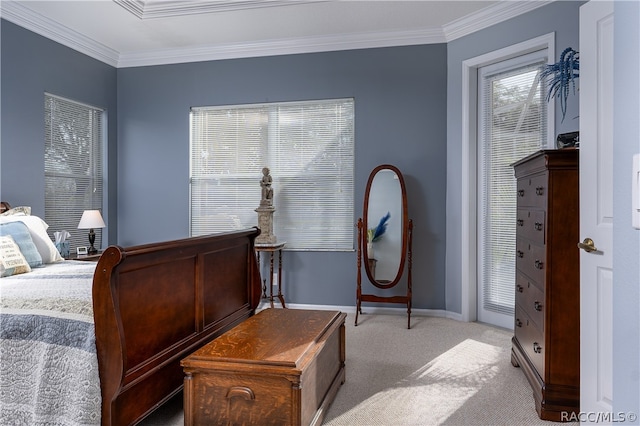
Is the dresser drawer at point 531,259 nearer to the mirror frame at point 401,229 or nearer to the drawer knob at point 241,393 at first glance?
the mirror frame at point 401,229

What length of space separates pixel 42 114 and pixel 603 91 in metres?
4.33

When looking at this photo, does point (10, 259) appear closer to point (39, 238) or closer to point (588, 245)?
point (39, 238)

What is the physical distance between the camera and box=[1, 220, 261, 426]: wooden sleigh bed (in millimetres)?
1761

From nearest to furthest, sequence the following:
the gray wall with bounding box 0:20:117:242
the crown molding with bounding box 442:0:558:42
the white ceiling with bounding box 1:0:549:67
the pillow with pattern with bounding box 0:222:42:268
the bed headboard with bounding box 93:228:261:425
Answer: the bed headboard with bounding box 93:228:261:425, the pillow with pattern with bounding box 0:222:42:268, the crown molding with bounding box 442:0:558:42, the gray wall with bounding box 0:20:117:242, the white ceiling with bounding box 1:0:549:67

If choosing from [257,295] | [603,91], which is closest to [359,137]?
[257,295]

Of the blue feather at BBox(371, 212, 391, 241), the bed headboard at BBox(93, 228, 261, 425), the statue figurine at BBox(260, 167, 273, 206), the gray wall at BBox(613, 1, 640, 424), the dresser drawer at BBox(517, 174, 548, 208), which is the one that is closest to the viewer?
the gray wall at BBox(613, 1, 640, 424)

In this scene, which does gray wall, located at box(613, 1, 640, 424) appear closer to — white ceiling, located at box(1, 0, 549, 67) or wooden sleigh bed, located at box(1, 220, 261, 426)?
wooden sleigh bed, located at box(1, 220, 261, 426)

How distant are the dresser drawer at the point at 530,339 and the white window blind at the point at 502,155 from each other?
117cm

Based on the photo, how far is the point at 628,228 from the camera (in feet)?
2.56

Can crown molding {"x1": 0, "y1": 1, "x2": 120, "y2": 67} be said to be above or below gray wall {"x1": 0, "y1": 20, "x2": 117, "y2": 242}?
above

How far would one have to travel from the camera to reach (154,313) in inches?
80.6

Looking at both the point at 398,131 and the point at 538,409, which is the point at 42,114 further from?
the point at 538,409

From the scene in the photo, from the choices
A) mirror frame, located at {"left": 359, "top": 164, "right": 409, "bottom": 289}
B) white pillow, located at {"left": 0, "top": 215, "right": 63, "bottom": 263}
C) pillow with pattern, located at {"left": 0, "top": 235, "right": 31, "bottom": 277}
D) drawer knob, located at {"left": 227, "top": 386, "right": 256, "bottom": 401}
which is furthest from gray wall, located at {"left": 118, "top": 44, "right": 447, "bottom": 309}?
drawer knob, located at {"left": 227, "top": 386, "right": 256, "bottom": 401}

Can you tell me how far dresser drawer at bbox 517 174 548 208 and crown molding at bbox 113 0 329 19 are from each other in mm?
2301
